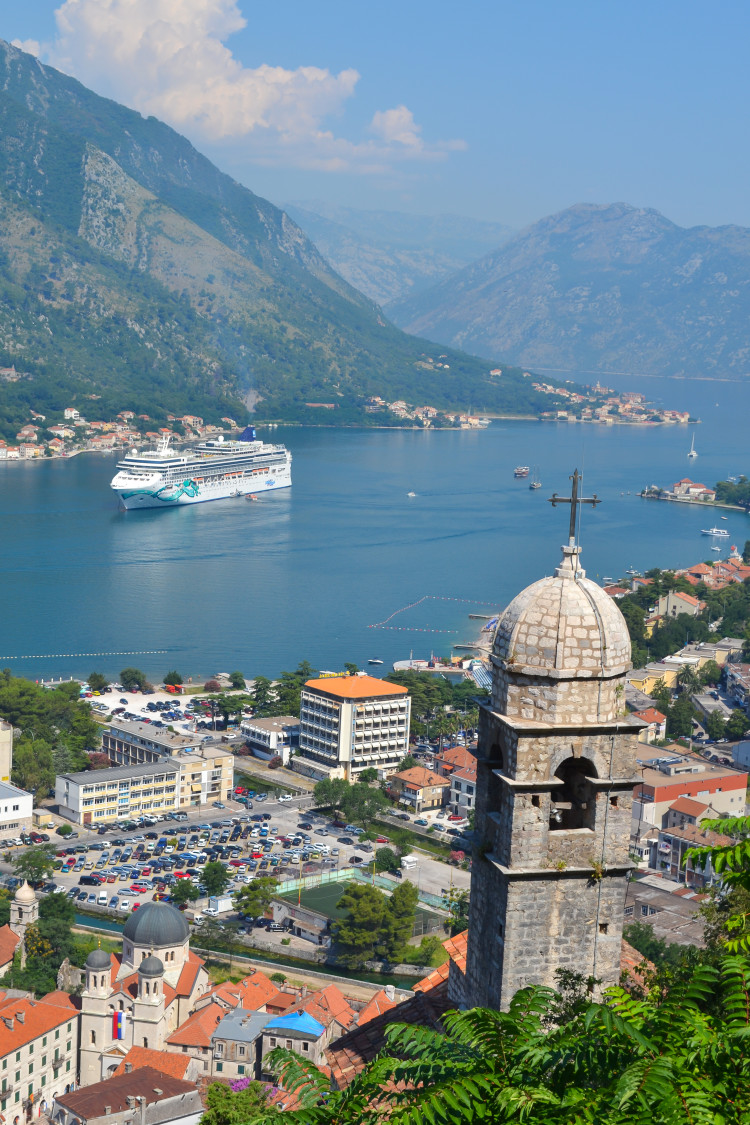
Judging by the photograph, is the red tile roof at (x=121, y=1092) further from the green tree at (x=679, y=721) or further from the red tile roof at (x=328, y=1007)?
the green tree at (x=679, y=721)

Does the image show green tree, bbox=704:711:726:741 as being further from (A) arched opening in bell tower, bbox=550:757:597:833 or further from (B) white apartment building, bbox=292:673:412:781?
(A) arched opening in bell tower, bbox=550:757:597:833

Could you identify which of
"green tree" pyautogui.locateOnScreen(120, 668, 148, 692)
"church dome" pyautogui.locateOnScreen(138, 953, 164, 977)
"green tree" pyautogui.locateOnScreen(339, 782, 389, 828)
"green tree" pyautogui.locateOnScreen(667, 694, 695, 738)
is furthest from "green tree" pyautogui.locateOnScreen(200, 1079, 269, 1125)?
"green tree" pyautogui.locateOnScreen(120, 668, 148, 692)

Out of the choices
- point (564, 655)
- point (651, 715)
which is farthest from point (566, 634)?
point (651, 715)

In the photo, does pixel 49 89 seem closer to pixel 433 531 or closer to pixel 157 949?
pixel 433 531

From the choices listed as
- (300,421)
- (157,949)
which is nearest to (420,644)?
(157,949)

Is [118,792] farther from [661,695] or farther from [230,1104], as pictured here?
[661,695]
